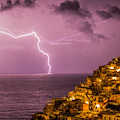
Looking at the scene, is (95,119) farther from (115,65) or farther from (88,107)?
(115,65)

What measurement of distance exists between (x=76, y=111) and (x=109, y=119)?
900cm

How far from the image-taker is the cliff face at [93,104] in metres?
35.1

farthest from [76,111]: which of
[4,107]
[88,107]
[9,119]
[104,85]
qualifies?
[4,107]

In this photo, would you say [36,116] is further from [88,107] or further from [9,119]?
[9,119]

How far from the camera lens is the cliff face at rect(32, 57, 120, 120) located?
115ft

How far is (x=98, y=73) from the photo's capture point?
64750mm

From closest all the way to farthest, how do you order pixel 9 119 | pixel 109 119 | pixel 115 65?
pixel 109 119 → pixel 9 119 → pixel 115 65

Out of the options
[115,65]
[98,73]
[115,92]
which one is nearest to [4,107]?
[98,73]

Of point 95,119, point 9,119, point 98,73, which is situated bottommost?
point 9,119

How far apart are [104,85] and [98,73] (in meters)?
14.0

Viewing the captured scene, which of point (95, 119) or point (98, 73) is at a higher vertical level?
point (98, 73)

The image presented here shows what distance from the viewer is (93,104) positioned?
145ft

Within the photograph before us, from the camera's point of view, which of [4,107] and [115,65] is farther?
[4,107]

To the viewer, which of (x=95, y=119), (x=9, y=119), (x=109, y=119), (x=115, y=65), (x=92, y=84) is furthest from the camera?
(x=115, y=65)
